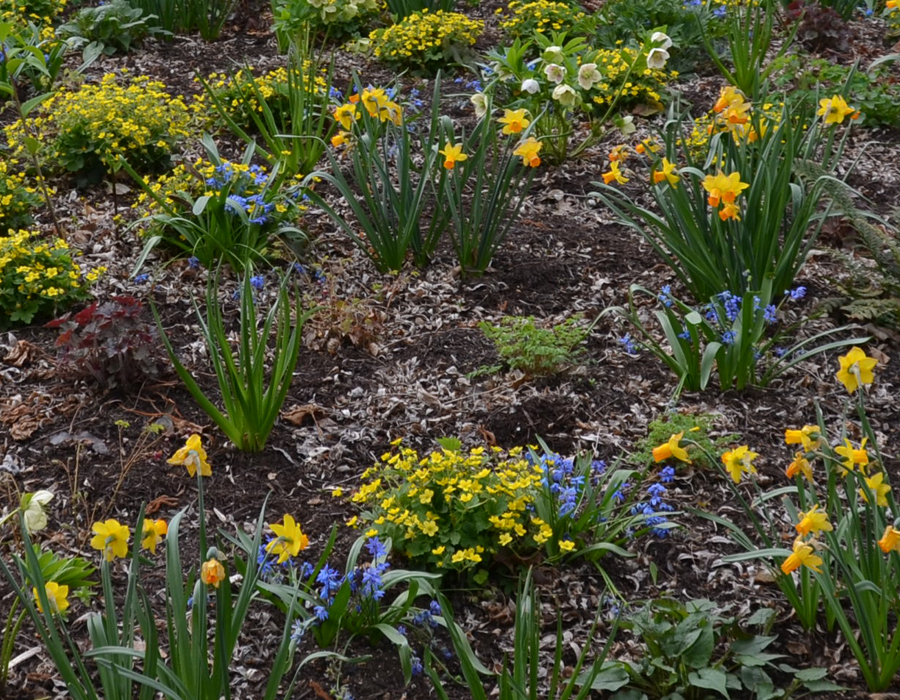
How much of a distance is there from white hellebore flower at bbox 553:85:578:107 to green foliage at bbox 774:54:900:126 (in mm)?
1141

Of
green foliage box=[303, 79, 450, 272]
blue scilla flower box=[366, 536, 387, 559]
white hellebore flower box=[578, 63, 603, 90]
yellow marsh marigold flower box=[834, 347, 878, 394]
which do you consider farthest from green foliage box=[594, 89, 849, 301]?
blue scilla flower box=[366, 536, 387, 559]

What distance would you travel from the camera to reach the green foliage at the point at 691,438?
2938mm

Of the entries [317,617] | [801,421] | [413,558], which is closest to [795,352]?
[801,421]

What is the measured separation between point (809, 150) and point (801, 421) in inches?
43.5

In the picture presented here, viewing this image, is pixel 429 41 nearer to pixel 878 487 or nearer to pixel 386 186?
pixel 386 186

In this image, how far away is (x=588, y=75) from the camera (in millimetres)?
4559

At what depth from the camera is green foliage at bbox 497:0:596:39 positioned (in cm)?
557

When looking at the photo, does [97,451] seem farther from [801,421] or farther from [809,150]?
[809,150]

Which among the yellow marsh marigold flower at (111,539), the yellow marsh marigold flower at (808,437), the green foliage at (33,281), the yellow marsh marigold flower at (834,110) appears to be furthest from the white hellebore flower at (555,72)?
the yellow marsh marigold flower at (111,539)

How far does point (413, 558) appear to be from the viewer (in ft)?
8.84

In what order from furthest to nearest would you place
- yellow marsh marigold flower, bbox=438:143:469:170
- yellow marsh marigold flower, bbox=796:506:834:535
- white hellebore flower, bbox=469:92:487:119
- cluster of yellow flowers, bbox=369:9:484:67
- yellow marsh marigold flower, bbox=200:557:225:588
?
cluster of yellow flowers, bbox=369:9:484:67
white hellebore flower, bbox=469:92:487:119
yellow marsh marigold flower, bbox=438:143:469:170
yellow marsh marigold flower, bbox=796:506:834:535
yellow marsh marigold flower, bbox=200:557:225:588

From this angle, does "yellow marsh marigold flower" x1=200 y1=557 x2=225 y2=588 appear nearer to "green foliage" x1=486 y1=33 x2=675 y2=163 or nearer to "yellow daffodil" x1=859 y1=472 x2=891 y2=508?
"yellow daffodil" x1=859 y1=472 x2=891 y2=508

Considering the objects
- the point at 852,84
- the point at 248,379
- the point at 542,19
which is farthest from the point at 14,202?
the point at 852,84

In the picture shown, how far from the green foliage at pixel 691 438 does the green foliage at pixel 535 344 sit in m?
0.43
